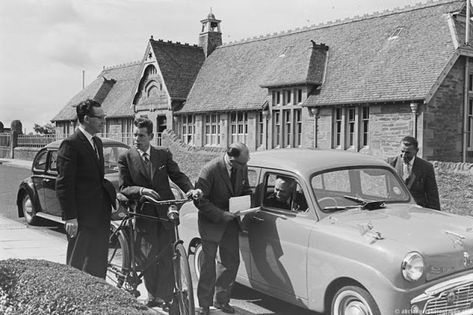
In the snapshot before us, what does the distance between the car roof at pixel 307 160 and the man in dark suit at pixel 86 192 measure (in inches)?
79.0

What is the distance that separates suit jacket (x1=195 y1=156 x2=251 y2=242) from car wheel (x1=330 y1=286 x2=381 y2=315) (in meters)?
1.48

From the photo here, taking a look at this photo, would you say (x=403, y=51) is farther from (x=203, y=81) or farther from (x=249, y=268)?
(x=249, y=268)

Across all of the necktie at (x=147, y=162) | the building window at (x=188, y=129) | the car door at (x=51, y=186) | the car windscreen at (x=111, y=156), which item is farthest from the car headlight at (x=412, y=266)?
the building window at (x=188, y=129)

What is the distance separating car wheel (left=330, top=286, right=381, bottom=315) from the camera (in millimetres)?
4785

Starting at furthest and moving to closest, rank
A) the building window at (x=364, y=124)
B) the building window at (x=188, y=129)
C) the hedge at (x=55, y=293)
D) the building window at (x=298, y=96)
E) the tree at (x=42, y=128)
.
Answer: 1. the tree at (x=42, y=128)
2. the building window at (x=188, y=129)
3. the building window at (x=298, y=96)
4. the building window at (x=364, y=124)
5. the hedge at (x=55, y=293)

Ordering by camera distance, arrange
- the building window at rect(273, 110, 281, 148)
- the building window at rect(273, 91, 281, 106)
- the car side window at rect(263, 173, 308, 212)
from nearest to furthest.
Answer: the car side window at rect(263, 173, 308, 212) → the building window at rect(273, 91, 281, 106) → the building window at rect(273, 110, 281, 148)

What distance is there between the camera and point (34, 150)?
44562mm

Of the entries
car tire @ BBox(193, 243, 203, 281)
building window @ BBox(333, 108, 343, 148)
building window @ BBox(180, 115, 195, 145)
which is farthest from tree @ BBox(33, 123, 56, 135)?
car tire @ BBox(193, 243, 203, 281)

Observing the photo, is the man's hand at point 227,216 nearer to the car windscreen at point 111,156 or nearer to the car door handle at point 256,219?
the car door handle at point 256,219

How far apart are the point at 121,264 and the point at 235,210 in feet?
4.94

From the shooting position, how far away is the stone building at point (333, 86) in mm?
22656

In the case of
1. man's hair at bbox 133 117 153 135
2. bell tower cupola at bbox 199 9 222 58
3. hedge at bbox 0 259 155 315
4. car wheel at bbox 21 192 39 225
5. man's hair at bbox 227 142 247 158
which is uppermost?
bell tower cupola at bbox 199 9 222 58

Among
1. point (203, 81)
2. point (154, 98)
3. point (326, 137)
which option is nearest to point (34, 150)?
point (154, 98)

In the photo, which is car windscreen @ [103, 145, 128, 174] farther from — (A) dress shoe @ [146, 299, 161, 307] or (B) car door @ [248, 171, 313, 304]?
(A) dress shoe @ [146, 299, 161, 307]
